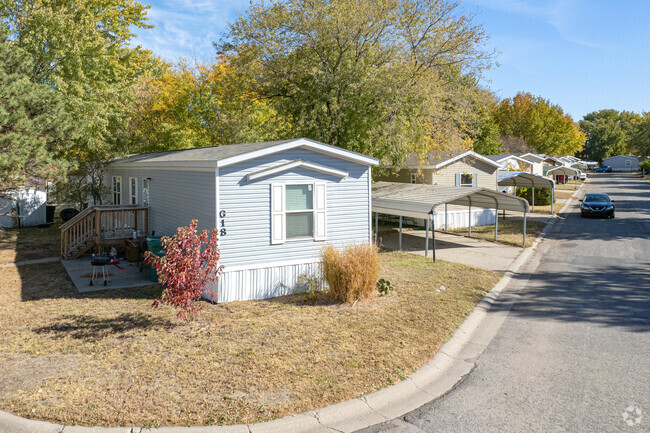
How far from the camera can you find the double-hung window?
34.7 feet

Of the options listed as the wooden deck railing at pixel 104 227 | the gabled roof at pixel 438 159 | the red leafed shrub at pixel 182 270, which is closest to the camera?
the red leafed shrub at pixel 182 270

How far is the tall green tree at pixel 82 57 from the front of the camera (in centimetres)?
1576

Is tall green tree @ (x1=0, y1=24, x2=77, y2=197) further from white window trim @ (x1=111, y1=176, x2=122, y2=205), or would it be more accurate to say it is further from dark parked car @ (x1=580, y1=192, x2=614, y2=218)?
dark parked car @ (x1=580, y1=192, x2=614, y2=218)

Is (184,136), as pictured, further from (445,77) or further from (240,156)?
(240,156)

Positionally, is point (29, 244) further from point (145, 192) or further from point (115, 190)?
point (145, 192)

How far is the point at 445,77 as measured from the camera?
1991 cm

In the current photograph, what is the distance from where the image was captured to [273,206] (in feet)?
34.6

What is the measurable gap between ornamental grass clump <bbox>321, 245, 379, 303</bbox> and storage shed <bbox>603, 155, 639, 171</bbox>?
4051 inches

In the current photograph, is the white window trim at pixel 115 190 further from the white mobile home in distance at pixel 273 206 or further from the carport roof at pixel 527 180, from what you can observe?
the carport roof at pixel 527 180

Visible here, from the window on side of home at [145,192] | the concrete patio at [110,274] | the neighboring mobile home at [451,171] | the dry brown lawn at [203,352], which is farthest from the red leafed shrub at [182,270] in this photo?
the neighboring mobile home at [451,171]

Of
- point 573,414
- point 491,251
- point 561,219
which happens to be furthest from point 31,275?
point 561,219

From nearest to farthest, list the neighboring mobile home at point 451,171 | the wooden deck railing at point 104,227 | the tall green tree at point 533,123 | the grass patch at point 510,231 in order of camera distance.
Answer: the wooden deck railing at point 104,227, the grass patch at point 510,231, the neighboring mobile home at point 451,171, the tall green tree at point 533,123

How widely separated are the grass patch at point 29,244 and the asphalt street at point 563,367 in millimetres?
14221

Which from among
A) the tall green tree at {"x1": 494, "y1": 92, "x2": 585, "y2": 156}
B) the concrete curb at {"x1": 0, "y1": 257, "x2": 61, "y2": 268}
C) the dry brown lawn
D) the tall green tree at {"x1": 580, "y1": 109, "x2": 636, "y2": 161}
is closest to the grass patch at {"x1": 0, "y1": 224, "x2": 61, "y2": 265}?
the concrete curb at {"x1": 0, "y1": 257, "x2": 61, "y2": 268}
